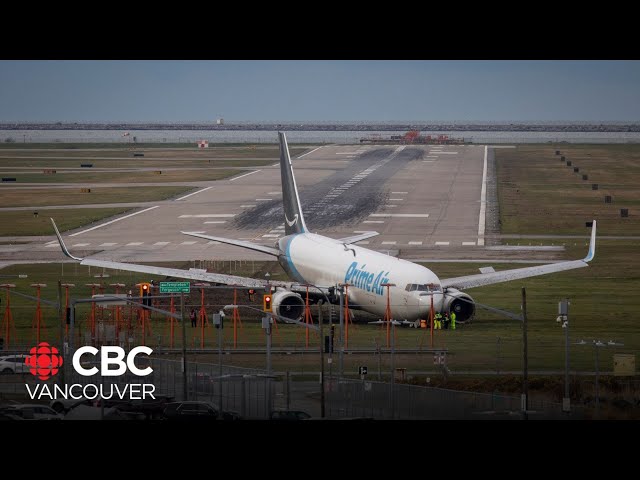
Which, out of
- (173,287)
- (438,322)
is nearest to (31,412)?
(438,322)

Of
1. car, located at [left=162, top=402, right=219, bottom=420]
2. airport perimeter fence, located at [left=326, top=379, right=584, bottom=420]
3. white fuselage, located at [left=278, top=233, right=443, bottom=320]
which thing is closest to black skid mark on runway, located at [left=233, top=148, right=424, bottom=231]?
white fuselage, located at [left=278, top=233, right=443, bottom=320]

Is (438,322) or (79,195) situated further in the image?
(79,195)

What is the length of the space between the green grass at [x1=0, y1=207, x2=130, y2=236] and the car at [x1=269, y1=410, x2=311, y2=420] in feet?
271

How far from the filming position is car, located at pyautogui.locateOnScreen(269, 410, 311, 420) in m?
52.5

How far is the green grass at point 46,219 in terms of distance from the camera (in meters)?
135

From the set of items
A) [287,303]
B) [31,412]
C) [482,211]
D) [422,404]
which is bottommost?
[422,404]

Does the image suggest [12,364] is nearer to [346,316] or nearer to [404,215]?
[346,316]

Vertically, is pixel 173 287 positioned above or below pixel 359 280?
below

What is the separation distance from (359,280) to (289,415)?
27.6m

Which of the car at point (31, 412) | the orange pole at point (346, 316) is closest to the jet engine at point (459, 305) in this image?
the orange pole at point (346, 316)

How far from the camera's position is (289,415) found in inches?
2073

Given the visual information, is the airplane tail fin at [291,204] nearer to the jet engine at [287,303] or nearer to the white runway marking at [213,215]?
the jet engine at [287,303]

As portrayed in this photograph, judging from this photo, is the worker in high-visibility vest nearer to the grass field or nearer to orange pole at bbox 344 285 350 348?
orange pole at bbox 344 285 350 348
